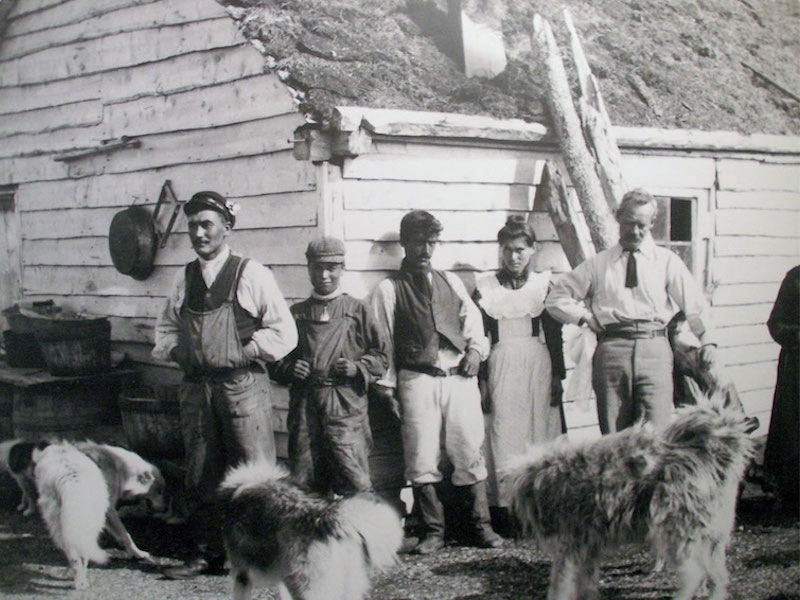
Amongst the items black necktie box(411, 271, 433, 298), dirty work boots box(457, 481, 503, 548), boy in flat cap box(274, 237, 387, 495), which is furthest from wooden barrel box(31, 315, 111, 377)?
dirty work boots box(457, 481, 503, 548)

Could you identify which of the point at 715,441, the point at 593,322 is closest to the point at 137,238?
the point at 593,322

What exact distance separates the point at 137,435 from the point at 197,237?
5.47 feet

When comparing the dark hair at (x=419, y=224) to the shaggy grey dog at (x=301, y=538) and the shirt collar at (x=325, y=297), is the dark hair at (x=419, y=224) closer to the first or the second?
the shirt collar at (x=325, y=297)

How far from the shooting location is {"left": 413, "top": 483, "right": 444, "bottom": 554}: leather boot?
495 centimetres

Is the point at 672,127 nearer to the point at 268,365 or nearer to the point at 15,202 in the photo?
the point at 268,365

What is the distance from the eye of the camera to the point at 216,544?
14.7 ft

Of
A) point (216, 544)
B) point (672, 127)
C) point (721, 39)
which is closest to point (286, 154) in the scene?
point (216, 544)

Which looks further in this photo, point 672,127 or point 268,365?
point 672,127

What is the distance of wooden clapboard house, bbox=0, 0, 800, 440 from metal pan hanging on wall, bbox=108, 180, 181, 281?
0.07 m

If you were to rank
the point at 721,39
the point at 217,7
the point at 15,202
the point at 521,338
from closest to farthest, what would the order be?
the point at 521,338 < the point at 217,7 < the point at 721,39 < the point at 15,202

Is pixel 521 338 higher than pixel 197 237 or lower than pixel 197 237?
lower

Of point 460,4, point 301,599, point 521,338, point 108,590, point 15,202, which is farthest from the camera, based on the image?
point 15,202

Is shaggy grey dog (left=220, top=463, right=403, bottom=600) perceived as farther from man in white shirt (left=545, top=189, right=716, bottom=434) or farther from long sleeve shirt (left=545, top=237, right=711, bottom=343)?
long sleeve shirt (left=545, top=237, right=711, bottom=343)

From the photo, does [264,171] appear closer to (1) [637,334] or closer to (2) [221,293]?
(2) [221,293]
